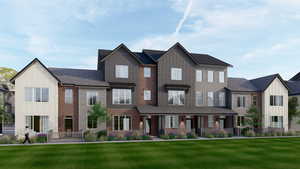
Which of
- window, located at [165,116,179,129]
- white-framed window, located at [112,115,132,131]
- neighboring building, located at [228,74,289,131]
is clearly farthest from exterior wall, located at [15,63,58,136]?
neighboring building, located at [228,74,289,131]

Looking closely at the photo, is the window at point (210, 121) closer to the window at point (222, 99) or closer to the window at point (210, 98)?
the window at point (210, 98)

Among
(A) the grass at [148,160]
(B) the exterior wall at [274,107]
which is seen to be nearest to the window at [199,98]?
(B) the exterior wall at [274,107]

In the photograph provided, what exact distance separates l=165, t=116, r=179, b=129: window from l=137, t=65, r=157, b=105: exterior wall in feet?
10.1

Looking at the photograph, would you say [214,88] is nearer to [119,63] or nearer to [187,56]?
[187,56]

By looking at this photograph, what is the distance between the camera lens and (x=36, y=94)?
30891 mm

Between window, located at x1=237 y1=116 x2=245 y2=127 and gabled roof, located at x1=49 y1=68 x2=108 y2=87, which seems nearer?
gabled roof, located at x1=49 y1=68 x2=108 y2=87

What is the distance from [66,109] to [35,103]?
3769 mm

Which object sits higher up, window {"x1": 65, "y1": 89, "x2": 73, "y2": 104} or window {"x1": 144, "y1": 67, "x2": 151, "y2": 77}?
window {"x1": 144, "y1": 67, "x2": 151, "y2": 77}

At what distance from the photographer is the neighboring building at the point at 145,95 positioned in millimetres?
31109

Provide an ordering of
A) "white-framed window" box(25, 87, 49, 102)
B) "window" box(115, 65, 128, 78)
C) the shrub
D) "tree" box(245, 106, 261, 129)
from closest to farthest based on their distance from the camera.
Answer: the shrub, "white-framed window" box(25, 87, 49, 102), "window" box(115, 65, 128, 78), "tree" box(245, 106, 261, 129)

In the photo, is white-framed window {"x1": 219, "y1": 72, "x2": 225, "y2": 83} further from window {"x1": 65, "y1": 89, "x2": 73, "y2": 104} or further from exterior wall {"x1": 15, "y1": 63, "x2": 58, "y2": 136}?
exterior wall {"x1": 15, "y1": 63, "x2": 58, "y2": 136}

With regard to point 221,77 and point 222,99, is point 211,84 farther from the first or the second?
point 222,99

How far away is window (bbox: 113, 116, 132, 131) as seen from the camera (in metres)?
34.0

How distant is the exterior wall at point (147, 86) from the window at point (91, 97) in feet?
20.0
